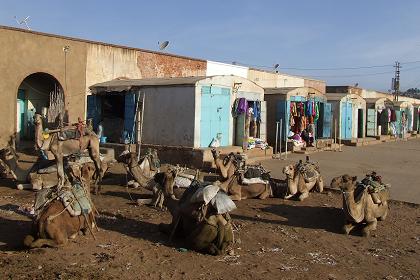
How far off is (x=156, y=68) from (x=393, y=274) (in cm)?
1829

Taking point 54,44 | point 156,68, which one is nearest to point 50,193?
point 54,44

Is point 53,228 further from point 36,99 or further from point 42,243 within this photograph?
point 36,99

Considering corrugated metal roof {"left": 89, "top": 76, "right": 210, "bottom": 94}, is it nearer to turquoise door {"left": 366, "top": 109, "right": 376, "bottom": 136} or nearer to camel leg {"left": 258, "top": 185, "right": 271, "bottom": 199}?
camel leg {"left": 258, "top": 185, "right": 271, "bottom": 199}

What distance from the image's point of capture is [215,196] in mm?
6664

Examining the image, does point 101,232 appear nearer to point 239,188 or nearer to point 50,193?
point 50,193

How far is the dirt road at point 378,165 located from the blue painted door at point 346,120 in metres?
2.31

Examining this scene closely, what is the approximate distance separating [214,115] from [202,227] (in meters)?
9.45

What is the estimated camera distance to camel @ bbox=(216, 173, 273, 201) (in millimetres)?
10328

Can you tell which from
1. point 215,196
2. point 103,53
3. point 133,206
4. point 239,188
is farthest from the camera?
point 103,53

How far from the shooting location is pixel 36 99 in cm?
1947

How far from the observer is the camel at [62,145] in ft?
31.5

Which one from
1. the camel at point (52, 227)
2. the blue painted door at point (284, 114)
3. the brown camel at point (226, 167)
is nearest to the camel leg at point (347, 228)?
the brown camel at point (226, 167)

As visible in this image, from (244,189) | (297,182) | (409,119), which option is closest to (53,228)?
(244,189)

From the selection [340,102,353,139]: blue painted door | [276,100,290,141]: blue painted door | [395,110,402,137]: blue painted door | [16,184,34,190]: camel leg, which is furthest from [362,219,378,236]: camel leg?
[395,110,402,137]: blue painted door
